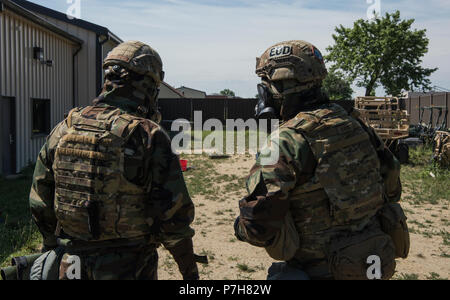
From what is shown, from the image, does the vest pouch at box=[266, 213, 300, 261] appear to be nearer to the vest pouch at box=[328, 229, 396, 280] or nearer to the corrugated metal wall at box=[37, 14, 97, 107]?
the vest pouch at box=[328, 229, 396, 280]

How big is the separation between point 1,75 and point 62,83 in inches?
129

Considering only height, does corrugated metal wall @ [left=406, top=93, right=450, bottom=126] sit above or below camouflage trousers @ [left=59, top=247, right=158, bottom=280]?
above

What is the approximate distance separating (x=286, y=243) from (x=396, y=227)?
2.17ft

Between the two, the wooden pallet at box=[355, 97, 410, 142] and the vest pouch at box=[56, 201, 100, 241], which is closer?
the vest pouch at box=[56, 201, 100, 241]

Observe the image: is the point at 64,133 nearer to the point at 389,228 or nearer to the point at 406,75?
the point at 389,228

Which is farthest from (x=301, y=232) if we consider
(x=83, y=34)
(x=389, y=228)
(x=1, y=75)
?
(x=83, y=34)

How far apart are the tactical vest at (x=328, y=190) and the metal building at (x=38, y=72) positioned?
26.1 ft

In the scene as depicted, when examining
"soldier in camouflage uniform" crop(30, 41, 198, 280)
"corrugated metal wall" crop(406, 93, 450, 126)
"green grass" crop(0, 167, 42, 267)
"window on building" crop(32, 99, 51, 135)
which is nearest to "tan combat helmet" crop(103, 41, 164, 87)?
"soldier in camouflage uniform" crop(30, 41, 198, 280)

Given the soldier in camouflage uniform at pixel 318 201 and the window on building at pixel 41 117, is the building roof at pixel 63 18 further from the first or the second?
the soldier in camouflage uniform at pixel 318 201

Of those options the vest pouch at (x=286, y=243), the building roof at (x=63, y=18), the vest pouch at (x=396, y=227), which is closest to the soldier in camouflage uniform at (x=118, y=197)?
A: the vest pouch at (x=286, y=243)

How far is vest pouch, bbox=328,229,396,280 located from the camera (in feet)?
6.75

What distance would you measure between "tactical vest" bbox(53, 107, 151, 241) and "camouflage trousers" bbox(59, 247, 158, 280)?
0.09 m

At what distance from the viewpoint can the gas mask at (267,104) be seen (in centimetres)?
236

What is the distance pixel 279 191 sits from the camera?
2006 mm
